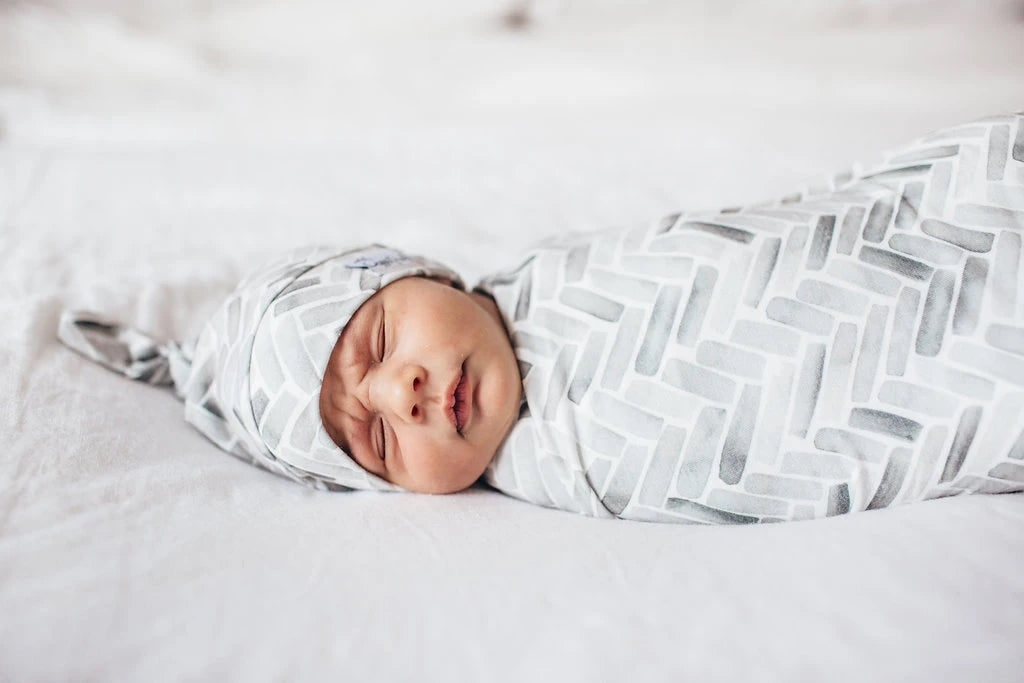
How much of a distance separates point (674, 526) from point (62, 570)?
1.98 ft

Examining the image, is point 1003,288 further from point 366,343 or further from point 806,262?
point 366,343

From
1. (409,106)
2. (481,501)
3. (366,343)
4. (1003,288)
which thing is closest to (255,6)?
(409,106)

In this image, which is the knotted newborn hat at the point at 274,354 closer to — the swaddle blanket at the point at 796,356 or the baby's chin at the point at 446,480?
the baby's chin at the point at 446,480

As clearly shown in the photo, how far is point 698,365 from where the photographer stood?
3.19 feet

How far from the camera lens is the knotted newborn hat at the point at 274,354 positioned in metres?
0.96

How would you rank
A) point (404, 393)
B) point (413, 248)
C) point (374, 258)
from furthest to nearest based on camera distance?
point (413, 248) < point (374, 258) < point (404, 393)

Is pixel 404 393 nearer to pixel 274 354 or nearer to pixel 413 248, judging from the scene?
pixel 274 354

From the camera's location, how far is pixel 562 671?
0.66 metres

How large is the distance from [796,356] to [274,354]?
1.93 feet

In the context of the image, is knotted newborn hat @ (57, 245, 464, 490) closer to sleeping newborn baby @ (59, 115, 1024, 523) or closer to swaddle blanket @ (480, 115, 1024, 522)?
sleeping newborn baby @ (59, 115, 1024, 523)

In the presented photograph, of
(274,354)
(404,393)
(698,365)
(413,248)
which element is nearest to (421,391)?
(404,393)

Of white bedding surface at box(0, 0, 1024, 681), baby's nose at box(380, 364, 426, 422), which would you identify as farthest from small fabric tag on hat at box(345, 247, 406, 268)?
white bedding surface at box(0, 0, 1024, 681)

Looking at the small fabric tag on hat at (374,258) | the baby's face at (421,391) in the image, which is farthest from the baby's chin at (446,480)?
the small fabric tag on hat at (374,258)

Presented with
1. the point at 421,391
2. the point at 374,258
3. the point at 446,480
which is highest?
the point at 374,258
